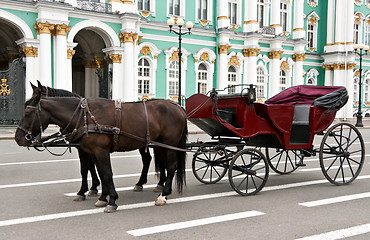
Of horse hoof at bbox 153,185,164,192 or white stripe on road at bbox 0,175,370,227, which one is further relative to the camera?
horse hoof at bbox 153,185,164,192

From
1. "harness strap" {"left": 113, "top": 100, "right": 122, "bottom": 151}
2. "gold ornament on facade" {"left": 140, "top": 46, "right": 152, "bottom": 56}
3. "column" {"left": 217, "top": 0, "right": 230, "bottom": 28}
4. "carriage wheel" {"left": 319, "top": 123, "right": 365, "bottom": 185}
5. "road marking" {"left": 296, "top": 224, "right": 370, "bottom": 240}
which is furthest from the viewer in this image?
"column" {"left": 217, "top": 0, "right": 230, "bottom": 28}

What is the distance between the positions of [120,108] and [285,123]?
11.1 feet

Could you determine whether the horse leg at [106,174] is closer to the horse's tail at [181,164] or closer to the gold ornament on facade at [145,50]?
the horse's tail at [181,164]

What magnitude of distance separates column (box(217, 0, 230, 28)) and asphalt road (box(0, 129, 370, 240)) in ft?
77.8

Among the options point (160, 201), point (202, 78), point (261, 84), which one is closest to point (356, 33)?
point (261, 84)

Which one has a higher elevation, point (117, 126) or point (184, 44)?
point (184, 44)

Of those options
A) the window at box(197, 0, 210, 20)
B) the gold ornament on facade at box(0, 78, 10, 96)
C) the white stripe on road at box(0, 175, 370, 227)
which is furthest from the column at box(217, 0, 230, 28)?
the white stripe on road at box(0, 175, 370, 227)

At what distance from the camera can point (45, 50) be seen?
Answer: 2383cm

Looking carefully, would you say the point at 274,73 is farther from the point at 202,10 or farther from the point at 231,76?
the point at 202,10

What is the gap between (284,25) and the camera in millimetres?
36812

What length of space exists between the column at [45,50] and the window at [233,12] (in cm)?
1462

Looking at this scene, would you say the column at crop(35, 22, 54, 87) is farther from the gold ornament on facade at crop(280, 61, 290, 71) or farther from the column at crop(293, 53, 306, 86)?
the column at crop(293, 53, 306, 86)

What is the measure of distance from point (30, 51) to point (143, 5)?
8.63 meters

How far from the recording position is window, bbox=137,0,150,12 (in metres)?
28.7
